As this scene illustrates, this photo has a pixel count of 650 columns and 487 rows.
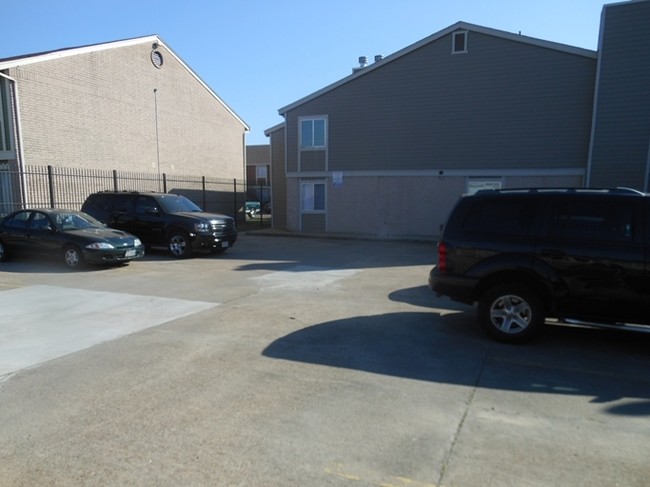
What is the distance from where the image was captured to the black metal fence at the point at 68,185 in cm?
1773

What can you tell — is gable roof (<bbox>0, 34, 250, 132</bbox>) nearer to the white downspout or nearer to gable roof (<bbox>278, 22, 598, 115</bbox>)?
the white downspout

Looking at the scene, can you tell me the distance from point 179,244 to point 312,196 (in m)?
A: 9.23

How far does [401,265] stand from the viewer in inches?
504

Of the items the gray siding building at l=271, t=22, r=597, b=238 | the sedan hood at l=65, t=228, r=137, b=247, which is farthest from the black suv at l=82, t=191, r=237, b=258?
the gray siding building at l=271, t=22, r=597, b=238

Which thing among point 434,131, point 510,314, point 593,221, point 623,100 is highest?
point 623,100

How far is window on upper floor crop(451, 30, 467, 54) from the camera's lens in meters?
18.5

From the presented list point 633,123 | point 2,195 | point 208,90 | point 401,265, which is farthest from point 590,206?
point 208,90

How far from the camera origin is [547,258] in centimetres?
569

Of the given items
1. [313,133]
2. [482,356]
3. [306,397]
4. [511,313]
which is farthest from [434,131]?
[306,397]

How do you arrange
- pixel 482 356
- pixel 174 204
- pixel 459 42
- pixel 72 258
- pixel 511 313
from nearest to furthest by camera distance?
pixel 482 356 < pixel 511 313 < pixel 72 258 < pixel 174 204 < pixel 459 42

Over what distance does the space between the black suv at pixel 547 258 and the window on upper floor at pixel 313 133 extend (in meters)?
15.8

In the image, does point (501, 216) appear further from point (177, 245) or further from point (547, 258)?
point (177, 245)

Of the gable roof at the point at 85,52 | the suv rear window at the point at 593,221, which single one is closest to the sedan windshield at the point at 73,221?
the gable roof at the point at 85,52

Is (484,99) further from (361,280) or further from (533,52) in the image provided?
(361,280)
